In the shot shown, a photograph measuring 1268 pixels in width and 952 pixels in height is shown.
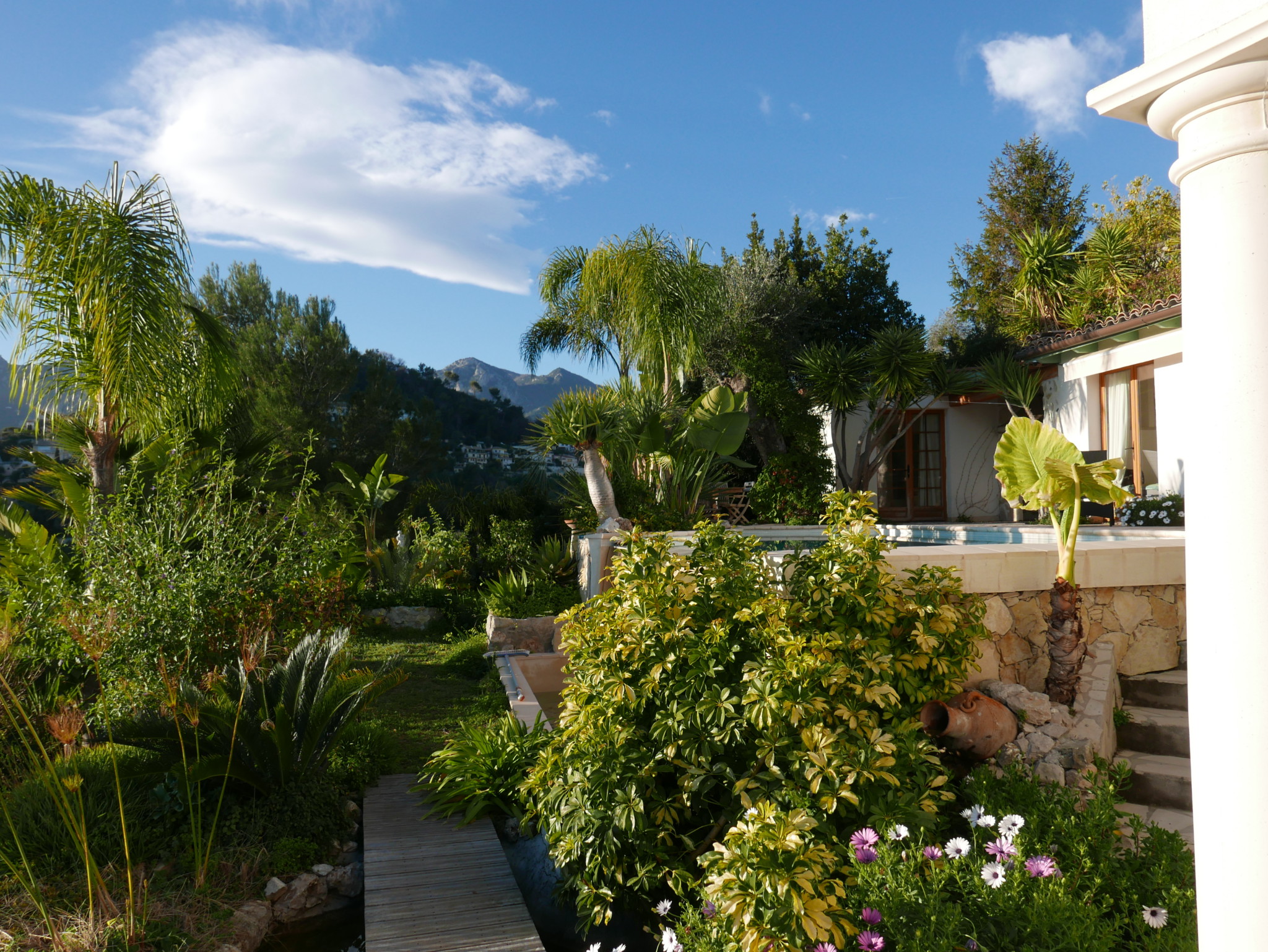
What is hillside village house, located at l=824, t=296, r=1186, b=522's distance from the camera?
11164 millimetres

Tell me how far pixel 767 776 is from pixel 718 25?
8537mm

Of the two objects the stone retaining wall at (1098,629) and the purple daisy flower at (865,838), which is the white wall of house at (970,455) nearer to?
the stone retaining wall at (1098,629)

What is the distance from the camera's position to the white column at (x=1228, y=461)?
1549mm

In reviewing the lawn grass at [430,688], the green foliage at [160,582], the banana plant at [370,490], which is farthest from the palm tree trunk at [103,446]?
the banana plant at [370,490]

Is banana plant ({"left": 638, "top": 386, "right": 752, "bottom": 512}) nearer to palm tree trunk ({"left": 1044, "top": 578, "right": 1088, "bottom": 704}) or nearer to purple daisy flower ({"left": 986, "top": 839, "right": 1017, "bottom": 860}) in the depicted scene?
palm tree trunk ({"left": 1044, "top": 578, "right": 1088, "bottom": 704})

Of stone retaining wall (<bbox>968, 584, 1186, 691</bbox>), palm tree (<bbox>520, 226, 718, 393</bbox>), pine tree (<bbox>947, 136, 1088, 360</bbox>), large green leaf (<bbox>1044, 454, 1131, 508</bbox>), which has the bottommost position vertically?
stone retaining wall (<bbox>968, 584, 1186, 691</bbox>)

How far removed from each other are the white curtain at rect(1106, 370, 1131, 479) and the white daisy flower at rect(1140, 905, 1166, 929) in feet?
38.2

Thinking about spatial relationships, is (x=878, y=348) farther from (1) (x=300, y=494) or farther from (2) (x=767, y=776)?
(2) (x=767, y=776)

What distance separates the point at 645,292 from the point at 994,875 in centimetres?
1071

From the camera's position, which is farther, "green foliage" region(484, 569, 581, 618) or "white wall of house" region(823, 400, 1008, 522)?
"white wall of house" region(823, 400, 1008, 522)

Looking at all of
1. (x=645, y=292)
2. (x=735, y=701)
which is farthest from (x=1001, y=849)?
(x=645, y=292)

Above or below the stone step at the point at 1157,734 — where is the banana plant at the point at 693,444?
above

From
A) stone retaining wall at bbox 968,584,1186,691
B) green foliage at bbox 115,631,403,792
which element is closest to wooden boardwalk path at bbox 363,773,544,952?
green foliage at bbox 115,631,403,792

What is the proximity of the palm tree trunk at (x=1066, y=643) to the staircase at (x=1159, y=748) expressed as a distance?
41 cm
